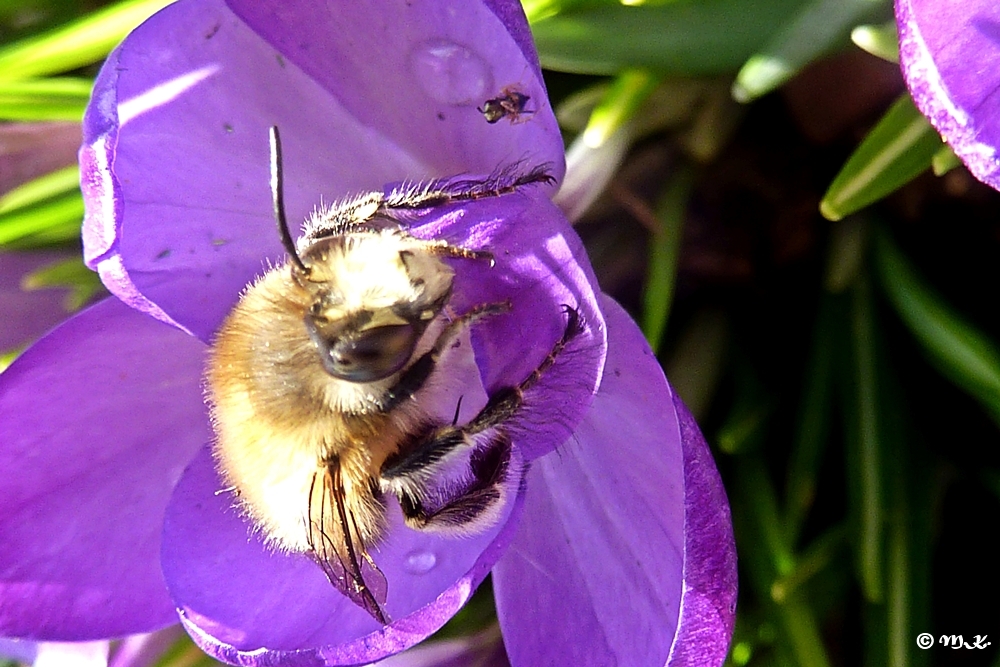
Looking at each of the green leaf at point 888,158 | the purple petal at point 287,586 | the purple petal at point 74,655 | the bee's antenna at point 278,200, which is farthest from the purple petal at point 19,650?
the green leaf at point 888,158

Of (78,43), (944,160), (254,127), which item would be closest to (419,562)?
(254,127)

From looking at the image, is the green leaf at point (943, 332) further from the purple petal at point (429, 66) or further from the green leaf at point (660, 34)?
the purple petal at point (429, 66)

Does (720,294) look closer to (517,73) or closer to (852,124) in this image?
(852,124)

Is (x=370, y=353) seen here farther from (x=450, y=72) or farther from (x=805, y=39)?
(x=805, y=39)

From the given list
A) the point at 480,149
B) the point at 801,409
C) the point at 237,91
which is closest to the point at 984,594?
the point at 801,409

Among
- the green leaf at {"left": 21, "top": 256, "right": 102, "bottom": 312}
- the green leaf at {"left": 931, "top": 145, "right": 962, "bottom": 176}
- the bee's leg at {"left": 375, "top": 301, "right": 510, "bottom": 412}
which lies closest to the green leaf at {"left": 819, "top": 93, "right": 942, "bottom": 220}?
the green leaf at {"left": 931, "top": 145, "right": 962, "bottom": 176}

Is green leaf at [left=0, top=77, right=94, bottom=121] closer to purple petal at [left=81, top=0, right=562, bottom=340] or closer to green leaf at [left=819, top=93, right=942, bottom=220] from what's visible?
purple petal at [left=81, top=0, right=562, bottom=340]

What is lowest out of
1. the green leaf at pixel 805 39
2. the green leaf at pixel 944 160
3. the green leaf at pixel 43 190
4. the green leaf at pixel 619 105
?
the green leaf at pixel 43 190
